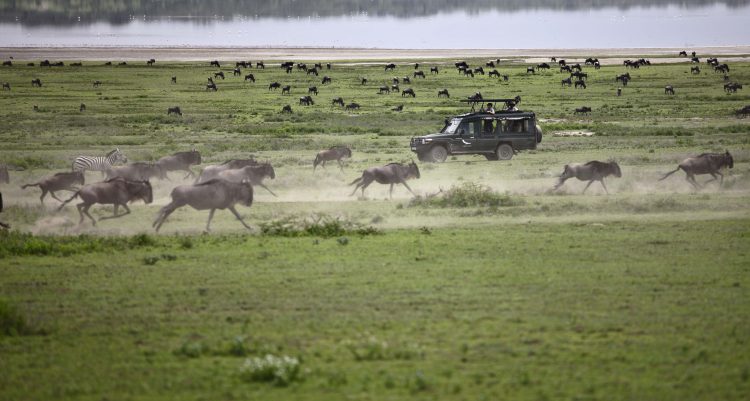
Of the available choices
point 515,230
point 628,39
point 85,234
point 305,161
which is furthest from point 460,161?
point 628,39

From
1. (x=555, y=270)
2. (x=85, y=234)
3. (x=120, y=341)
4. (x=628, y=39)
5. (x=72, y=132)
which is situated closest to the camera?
(x=120, y=341)

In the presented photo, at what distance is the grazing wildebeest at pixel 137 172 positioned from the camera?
27.4m

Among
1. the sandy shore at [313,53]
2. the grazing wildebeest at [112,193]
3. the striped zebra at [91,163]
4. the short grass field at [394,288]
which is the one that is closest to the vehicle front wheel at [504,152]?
the short grass field at [394,288]

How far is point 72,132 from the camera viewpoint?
45.8 metres

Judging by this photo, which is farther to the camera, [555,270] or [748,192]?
[748,192]

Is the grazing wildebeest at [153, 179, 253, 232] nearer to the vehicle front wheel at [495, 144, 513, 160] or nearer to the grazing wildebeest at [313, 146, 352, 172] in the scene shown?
the grazing wildebeest at [313, 146, 352, 172]

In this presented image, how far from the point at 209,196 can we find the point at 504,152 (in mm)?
16118

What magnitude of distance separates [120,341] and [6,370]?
1564 millimetres

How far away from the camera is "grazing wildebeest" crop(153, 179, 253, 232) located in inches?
843

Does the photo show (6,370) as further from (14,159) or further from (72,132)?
(72,132)

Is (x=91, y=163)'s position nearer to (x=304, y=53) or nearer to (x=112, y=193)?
(x=112, y=193)

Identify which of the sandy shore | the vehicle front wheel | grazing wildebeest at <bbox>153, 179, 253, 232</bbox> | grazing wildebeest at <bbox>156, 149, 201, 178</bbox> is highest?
grazing wildebeest at <bbox>153, 179, 253, 232</bbox>

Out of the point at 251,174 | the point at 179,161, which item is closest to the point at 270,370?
the point at 251,174

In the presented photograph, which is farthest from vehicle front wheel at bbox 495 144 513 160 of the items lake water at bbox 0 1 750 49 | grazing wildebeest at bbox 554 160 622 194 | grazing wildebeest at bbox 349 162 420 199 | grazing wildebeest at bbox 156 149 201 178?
lake water at bbox 0 1 750 49
